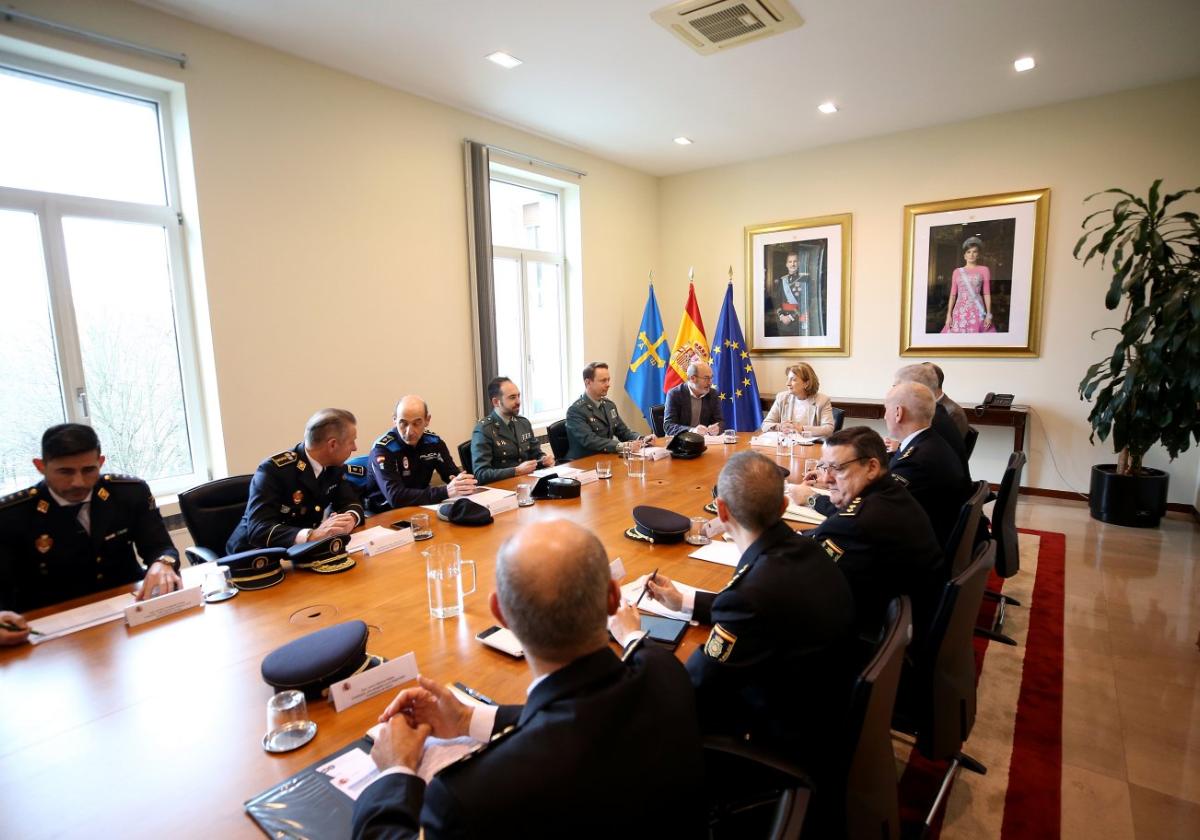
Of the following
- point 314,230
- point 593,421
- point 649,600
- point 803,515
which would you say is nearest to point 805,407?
point 593,421

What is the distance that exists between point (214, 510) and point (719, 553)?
2.18 meters

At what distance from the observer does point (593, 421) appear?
4.55 meters

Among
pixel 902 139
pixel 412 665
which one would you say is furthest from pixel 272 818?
pixel 902 139

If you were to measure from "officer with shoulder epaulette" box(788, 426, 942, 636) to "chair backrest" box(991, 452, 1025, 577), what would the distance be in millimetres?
1175

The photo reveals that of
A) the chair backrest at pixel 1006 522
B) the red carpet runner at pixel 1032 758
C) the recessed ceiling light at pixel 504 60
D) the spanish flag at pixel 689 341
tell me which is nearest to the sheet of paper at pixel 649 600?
the red carpet runner at pixel 1032 758

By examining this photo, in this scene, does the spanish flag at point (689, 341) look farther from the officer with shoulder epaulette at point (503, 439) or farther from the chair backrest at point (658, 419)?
the officer with shoulder epaulette at point (503, 439)

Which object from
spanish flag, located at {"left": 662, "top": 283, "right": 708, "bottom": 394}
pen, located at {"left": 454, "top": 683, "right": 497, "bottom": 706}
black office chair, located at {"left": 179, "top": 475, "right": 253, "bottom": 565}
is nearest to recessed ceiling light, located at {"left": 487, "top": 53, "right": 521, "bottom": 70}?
black office chair, located at {"left": 179, "top": 475, "right": 253, "bottom": 565}

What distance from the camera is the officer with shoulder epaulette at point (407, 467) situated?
3.05 m

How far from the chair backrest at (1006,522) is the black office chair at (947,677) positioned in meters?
1.24

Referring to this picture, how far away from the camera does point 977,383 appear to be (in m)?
5.76

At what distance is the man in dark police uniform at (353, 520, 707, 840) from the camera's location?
82cm

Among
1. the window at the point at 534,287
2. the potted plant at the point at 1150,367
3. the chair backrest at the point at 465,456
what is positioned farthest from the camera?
the window at the point at 534,287

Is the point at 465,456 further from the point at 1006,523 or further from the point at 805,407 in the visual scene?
the point at 1006,523

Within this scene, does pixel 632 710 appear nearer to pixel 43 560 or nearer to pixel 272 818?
pixel 272 818
